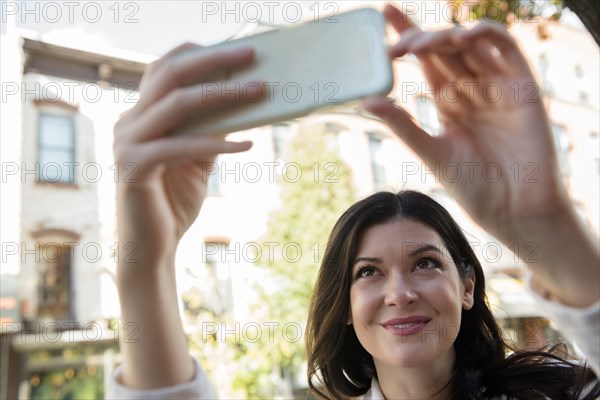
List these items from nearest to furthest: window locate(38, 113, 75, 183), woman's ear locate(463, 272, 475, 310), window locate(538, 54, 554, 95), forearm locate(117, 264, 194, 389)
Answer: forearm locate(117, 264, 194, 389), woman's ear locate(463, 272, 475, 310), window locate(38, 113, 75, 183), window locate(538, 54, 554, 95)

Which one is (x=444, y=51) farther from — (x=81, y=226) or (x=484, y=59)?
(x=81, y=226)

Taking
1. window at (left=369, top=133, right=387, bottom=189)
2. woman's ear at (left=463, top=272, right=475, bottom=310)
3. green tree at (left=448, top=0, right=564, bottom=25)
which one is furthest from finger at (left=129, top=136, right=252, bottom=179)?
window at (left=369, top=133, right=387, bottom=189)

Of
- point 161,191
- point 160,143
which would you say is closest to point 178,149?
point 160,143

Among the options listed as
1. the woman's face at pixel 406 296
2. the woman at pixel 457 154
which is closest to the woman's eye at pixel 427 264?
the woman's face at pixel 406 296

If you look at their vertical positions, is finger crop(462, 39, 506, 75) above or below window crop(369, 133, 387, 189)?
below

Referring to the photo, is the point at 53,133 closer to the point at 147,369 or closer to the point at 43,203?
the point at 43,203

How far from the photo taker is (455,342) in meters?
1.86

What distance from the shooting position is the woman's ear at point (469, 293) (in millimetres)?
1825

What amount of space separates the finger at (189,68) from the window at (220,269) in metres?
8.97

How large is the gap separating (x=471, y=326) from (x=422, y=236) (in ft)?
1.43

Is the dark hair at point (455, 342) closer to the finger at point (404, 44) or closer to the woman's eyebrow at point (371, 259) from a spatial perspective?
the woman's eyebrow at point (371, 259)

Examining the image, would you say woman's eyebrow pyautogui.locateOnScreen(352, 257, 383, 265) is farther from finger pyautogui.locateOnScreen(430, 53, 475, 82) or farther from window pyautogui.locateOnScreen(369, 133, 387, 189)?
window pyautogui.locateOnScreen(369, 133, 387, 189)

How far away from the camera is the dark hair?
1623 mm

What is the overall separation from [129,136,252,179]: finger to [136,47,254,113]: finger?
65 mm
